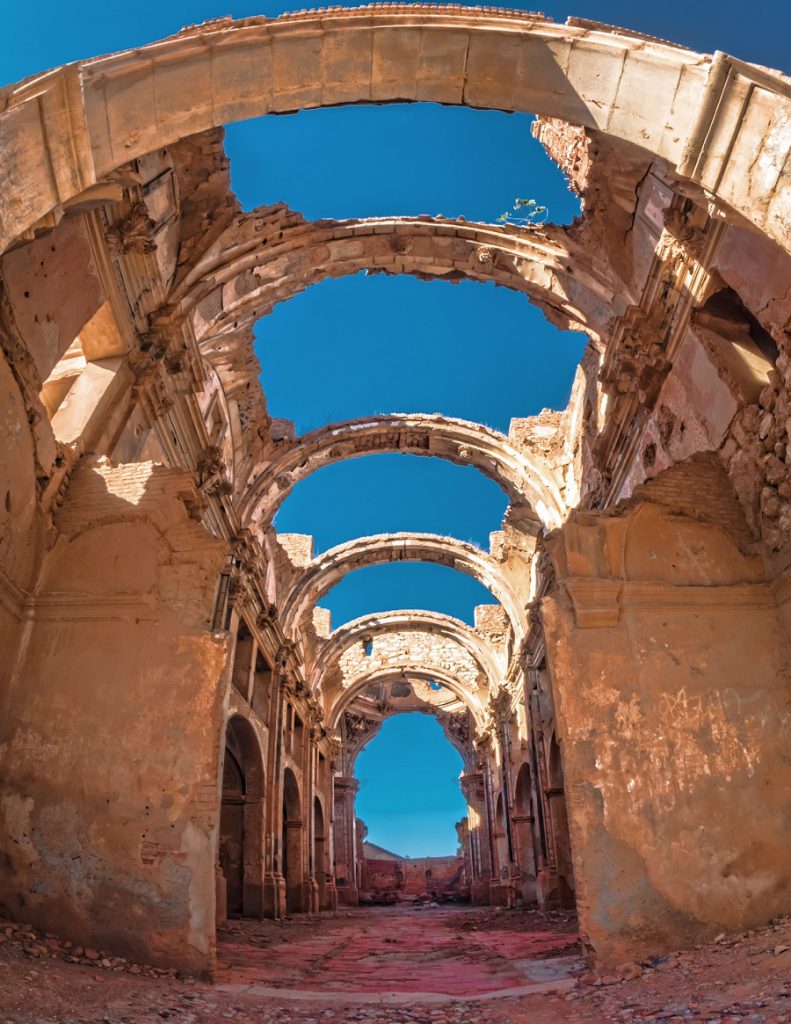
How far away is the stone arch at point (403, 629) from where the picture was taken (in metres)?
22.8

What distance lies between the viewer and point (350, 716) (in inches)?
1298

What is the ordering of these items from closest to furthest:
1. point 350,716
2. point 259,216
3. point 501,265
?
point 259,216 → point 501,265 → point 350,716

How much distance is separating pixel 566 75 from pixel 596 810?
233 inches

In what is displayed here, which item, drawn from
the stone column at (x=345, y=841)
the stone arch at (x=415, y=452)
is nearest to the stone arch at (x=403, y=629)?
the stone arch at (x=415, y=452)

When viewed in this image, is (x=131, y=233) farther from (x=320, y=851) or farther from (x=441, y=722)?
(x=441, y=722)

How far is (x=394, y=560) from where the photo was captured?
65.2 feet

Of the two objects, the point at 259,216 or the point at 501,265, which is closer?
the point at 259,216

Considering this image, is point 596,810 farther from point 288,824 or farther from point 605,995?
point 288,824

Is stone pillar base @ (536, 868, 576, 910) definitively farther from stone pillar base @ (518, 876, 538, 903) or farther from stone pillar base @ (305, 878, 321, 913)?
stone pillar base @ (305, 878, 321, 913)

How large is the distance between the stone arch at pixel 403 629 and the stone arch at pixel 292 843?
428 cm

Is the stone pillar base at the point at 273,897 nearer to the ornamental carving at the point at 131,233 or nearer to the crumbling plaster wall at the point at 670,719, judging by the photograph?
the crumbling plaster wall at the point at 670,719

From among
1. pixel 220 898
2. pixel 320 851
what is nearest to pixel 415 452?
pixel 220 898

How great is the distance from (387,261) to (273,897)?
484 inches

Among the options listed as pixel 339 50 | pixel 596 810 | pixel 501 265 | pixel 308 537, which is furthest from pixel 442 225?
pixel 308 537
